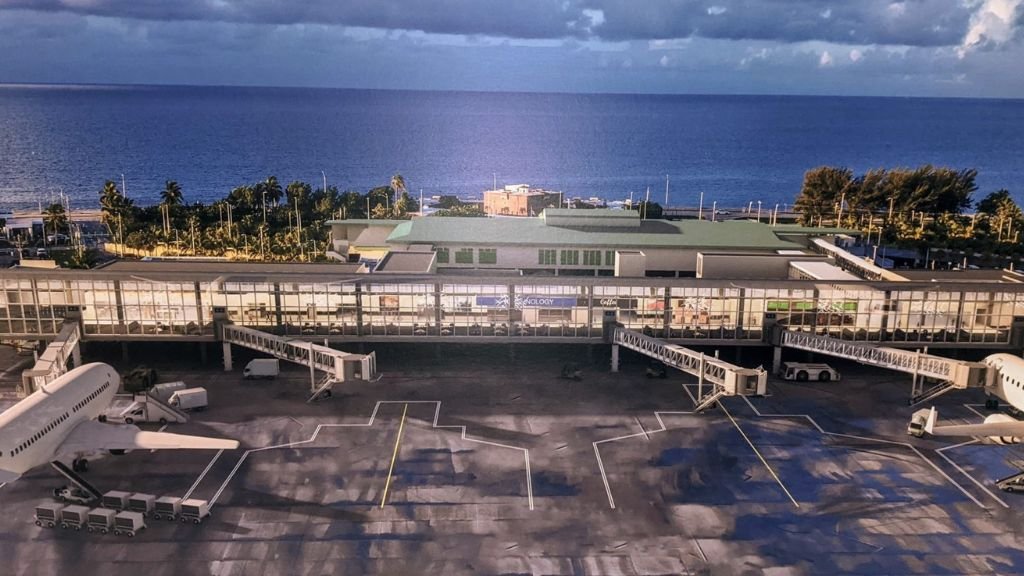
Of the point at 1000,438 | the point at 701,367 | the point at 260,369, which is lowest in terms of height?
the point at 1000,438

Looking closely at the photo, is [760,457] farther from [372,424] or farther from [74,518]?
[74,518]

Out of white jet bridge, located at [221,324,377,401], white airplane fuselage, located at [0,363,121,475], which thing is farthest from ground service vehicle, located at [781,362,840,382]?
white airplane fuselage, located at [0,363,121,475]

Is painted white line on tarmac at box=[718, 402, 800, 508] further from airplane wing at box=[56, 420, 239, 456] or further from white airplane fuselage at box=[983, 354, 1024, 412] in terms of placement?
airplane wing at box=[56, 420, 239, 456]

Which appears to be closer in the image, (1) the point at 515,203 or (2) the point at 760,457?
(2) the point at 760,457

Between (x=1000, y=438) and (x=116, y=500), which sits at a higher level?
(x=1000, y=438)

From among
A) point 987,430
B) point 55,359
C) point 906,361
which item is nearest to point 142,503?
point 55,359

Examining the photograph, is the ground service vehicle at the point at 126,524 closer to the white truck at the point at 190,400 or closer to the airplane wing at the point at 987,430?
the white truck at the point at 190,400

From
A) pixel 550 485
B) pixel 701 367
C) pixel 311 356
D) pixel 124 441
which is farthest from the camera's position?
pixel 311 356

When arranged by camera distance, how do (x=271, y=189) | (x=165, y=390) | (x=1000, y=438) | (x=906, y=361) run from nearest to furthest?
(x=1000, y=438)
(x=165, y=390)
(x=906, y=361)
(x=271, y=189)
